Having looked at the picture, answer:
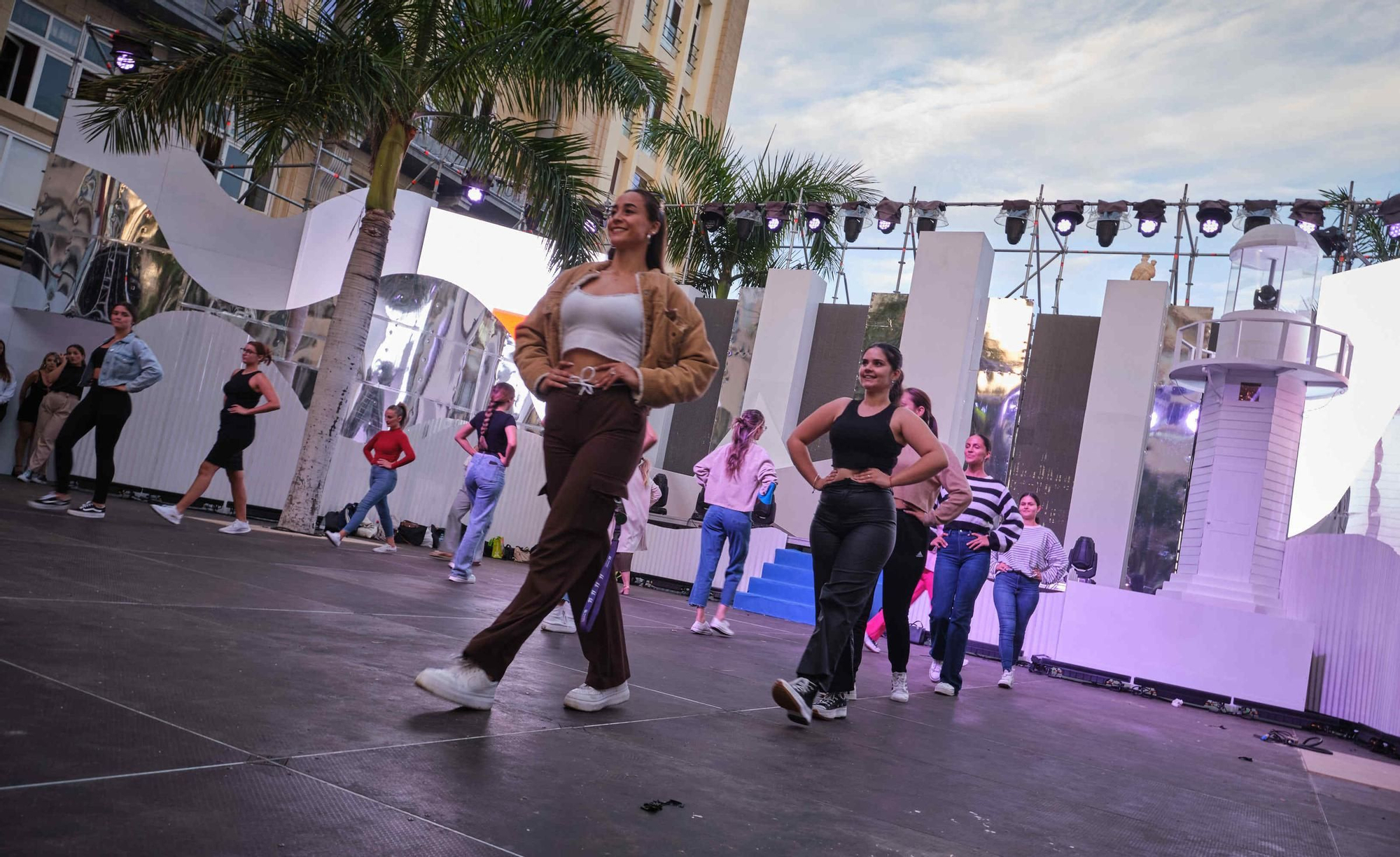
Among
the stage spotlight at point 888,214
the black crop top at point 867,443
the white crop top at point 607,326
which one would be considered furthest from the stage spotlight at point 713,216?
the white crop top at point 607,326

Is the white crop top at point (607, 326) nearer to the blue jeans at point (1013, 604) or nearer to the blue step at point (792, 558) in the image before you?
the blue jeans at point (1013, 604)

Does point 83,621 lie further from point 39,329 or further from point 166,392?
point 39,329

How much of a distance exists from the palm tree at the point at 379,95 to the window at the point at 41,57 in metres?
7.46

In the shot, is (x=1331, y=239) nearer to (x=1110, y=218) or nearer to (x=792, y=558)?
(x=1110, y=218)

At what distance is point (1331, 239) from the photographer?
15633mm

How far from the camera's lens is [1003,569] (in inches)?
366

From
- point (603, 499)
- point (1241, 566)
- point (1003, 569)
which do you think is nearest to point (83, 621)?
point (603, 499)

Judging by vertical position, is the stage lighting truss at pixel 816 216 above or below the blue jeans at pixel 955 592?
above

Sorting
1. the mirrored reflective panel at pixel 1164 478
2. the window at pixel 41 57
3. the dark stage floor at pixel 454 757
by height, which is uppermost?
the window at pixel 41 57

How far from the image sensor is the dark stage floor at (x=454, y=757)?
209 centimetres

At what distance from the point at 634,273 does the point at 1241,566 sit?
12046mm

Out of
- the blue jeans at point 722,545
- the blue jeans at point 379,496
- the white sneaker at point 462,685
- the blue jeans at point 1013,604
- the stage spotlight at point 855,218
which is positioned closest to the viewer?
the white sneaker at point 462,685

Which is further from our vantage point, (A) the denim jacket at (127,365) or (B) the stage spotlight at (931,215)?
(B) the stage spotlight at (931,215)

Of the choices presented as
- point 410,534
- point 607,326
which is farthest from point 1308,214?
point 607,326
